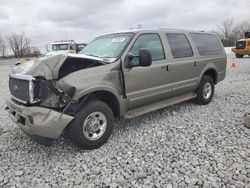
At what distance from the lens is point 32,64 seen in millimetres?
3645

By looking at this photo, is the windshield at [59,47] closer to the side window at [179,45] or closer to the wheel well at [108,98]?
the side window at [179,45]

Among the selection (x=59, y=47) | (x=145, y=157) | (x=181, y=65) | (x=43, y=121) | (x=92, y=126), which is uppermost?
(x=59, y=47)

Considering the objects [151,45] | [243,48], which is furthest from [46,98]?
[243,48]

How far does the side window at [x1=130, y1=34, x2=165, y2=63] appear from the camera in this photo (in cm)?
444

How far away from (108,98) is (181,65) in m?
1.99

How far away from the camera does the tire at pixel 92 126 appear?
11.7ft

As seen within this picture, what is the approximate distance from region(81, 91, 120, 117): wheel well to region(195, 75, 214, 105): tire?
2.66m

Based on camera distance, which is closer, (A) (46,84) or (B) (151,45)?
(A) (46,84)

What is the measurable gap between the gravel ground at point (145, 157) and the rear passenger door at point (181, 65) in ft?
2.49

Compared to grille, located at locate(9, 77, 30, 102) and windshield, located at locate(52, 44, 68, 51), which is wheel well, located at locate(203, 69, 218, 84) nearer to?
grille, located at locate(9, 77, 30, 102)

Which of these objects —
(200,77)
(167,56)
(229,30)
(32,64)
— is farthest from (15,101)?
(229,30)

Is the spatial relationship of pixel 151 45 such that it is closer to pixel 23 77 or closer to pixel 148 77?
pixel 148 77

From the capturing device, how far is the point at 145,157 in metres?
3.54

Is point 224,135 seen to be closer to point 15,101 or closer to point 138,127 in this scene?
point 138,127
